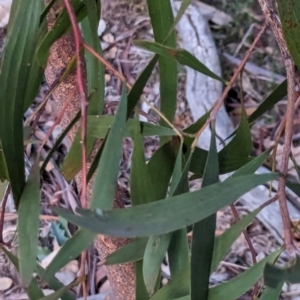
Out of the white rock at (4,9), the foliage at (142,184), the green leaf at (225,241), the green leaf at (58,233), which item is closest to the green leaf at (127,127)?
the foliage at (142,184)

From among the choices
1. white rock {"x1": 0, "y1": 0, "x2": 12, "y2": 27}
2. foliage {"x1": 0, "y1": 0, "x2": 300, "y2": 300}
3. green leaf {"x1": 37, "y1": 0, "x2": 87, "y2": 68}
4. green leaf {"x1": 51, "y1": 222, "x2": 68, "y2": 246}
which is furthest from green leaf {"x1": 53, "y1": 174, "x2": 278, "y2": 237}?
white rock {"x1": 0, "y1": 0, "x2": 12, "y2": 27}

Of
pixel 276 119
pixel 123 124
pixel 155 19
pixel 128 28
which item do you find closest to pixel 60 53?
pixel 155 19

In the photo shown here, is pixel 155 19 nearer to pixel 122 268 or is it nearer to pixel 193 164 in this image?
pixel 193 164

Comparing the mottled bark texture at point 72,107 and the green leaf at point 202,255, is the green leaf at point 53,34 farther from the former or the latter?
the green leaf at point 202,255

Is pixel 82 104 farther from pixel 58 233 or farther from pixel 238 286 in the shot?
pixel 58 233

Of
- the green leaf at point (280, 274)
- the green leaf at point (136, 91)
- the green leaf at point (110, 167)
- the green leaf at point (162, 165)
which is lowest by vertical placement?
the green leaf at point (280, 274)

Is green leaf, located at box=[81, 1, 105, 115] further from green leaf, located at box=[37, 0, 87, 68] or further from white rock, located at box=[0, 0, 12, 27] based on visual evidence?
white rock, located at box=[0, 0, 12, 27]
